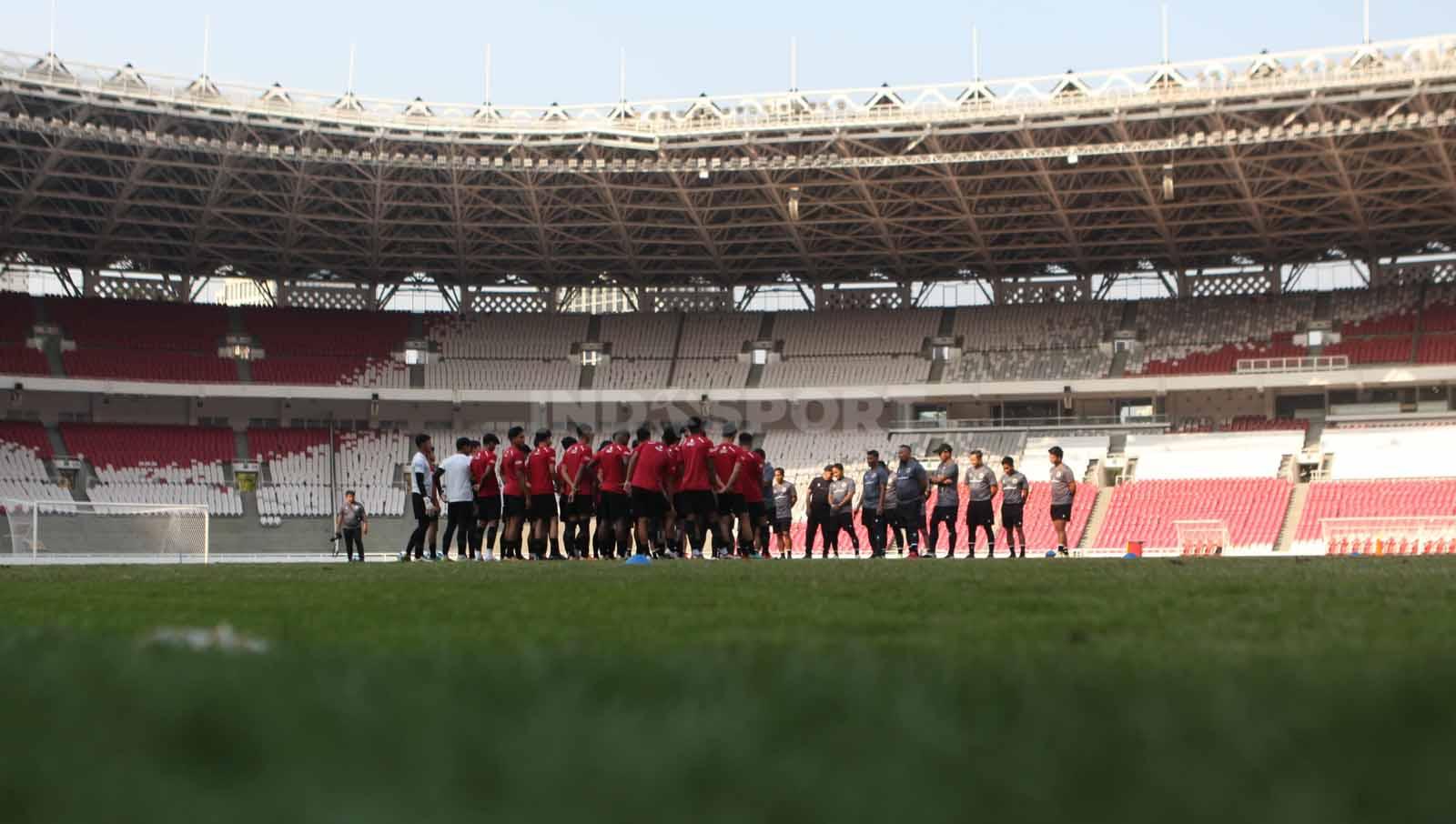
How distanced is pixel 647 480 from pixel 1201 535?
22.0 metres

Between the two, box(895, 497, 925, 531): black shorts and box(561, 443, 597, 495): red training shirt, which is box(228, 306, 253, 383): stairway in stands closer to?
box(561, 443, 597, 495): red training shirt

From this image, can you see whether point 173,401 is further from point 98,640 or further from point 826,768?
point 826,768

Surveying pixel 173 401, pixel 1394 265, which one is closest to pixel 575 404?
pixel 173 401

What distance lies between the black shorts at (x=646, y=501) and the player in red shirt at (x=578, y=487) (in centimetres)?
95

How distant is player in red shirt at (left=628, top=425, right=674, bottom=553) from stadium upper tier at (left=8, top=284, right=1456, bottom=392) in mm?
30071

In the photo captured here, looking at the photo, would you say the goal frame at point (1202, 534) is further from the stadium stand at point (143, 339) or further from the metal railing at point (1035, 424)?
the stadium stand at point (143, 339)

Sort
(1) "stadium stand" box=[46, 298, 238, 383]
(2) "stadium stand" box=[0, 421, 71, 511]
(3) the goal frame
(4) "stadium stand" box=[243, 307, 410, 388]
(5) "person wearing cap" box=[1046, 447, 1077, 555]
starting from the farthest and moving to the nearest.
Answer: (4) "stadium stand" box=[243, 307, 410, 388], (1) "stadium stand" box=[46, 298, 238, 383], (2) "stadium stand" box=[0, 421, 71, 511], (3) the goal frame, (5) "person wearing cap" box=[1046, 447, 1077, 555]

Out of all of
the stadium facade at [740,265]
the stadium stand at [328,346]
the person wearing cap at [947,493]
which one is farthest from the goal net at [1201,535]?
the stadium stand at [328,346]

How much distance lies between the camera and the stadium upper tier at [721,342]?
154 feet

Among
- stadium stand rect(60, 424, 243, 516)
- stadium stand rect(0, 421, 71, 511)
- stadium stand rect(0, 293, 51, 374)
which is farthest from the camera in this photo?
stadium stand rect(0, 293, 51, 374)

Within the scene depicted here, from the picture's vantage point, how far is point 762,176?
4172 centimetres

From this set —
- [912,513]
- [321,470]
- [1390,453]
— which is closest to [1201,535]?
[1390,453]

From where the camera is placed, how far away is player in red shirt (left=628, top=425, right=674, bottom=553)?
1908 centimetres

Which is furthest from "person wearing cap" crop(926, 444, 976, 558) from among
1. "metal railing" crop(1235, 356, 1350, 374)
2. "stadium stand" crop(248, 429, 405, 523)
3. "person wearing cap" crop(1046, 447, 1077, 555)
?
"metal railing" crop(1235, 356, 1350, 374)
